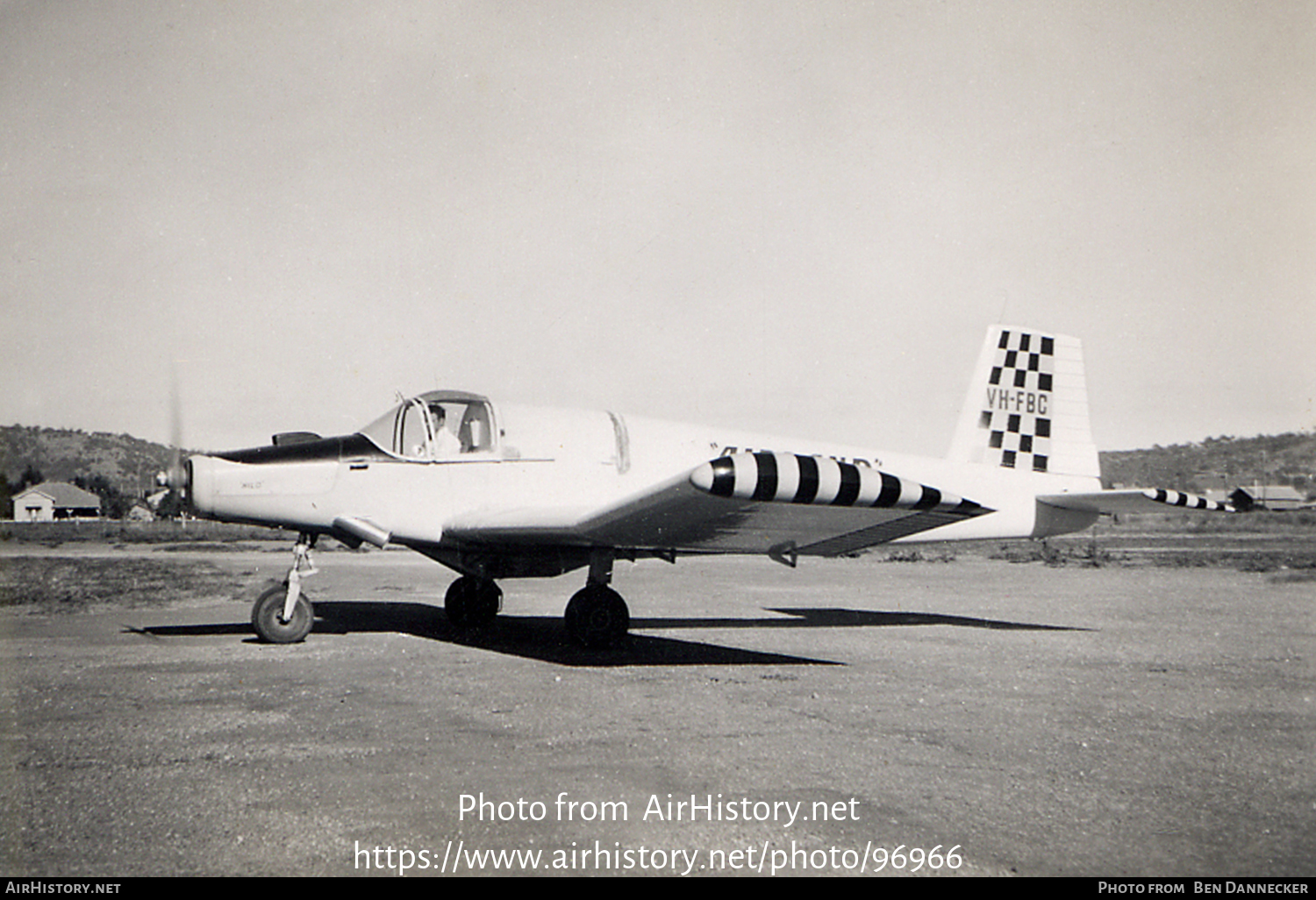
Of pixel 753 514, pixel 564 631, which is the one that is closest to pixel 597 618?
pixel 564 631

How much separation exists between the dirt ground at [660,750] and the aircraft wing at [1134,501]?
124 centimetres

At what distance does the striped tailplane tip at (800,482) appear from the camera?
5.69 metres

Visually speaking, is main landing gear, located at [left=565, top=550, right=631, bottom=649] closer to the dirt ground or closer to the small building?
the dirt ground

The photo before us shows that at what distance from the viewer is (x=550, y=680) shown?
6.79 metres

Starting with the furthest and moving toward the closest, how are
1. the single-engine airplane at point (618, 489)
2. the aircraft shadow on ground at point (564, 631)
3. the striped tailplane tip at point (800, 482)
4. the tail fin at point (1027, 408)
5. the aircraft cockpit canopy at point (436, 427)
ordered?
the tail fin at point (1027, 408) < the aircraft cockpit canopy at point (436, 427) < the aircraft shadow on ground at point (564, 631) < the single-engine airplane at point (618, 489) < the striped tailplane tip at point (800, 482)

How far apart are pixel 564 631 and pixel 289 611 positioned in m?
2.77

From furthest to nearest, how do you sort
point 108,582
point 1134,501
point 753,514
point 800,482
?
point 108,582 → point 1134,501 → point 753,514 → point 800,482

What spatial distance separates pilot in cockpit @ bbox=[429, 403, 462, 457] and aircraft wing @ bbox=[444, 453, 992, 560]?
64cm

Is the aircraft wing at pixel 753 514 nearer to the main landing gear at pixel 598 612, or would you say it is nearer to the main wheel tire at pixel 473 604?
the main landing gear at pixel 598 612

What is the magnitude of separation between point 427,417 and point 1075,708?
5.81m

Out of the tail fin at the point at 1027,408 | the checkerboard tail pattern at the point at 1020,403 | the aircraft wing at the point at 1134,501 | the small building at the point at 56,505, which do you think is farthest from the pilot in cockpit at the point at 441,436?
the small building at the point at 56,505

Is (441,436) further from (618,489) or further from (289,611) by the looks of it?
(289,611)

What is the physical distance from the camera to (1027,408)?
1100cm

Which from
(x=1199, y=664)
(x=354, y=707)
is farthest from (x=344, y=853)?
(x=1199, y=664)
